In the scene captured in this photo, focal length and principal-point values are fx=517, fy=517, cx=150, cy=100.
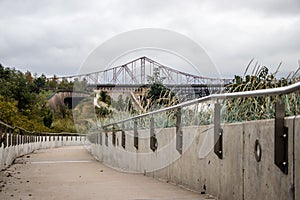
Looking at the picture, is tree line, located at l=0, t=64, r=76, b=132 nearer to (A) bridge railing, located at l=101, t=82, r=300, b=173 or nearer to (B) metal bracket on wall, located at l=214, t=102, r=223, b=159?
(A) bridge railing, located at l=101, t=82, r=300, b=173

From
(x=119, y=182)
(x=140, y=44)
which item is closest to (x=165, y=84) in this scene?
(x=140, y=44)

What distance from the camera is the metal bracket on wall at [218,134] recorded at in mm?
5629

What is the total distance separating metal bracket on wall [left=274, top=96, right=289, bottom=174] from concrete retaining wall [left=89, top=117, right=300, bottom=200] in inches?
2.1

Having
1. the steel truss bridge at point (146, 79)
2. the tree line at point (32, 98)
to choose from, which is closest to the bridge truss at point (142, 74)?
the steel truss bridge at point (146, 79)

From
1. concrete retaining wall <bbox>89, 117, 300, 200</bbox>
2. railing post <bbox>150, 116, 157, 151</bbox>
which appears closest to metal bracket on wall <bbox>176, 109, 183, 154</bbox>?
concrete retaining wall <bbox>89, 117, 300, 200</bbox>

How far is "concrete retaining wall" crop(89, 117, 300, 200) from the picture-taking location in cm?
390

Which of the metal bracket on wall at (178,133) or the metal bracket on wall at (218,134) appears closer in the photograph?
the metal bracket on wall at (218,134)

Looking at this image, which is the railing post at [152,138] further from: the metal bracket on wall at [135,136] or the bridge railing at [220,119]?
the metal bracket on wall at [135,136]

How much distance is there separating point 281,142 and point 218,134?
1722 millimetres

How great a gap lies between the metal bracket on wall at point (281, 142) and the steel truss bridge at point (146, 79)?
3.03 metres

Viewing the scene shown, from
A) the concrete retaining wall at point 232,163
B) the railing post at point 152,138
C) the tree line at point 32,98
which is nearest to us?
the concrete retaining wall at point 232,163

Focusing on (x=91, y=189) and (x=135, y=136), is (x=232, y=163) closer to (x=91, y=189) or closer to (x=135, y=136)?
(x=91, y=189)

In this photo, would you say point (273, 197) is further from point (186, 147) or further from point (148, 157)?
point (148, 157)

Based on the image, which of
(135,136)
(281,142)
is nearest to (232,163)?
(281,142)
